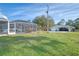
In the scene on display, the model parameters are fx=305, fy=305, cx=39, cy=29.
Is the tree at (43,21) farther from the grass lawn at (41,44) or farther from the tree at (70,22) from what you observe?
the tree at (70,22)

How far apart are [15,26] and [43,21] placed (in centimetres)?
33

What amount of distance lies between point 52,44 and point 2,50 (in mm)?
584

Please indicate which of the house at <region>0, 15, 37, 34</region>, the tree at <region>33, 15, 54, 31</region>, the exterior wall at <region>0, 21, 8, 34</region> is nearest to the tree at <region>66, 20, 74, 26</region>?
the tree at <region>33, 15, 54, 31</region>

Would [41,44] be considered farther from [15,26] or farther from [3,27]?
[3,27]

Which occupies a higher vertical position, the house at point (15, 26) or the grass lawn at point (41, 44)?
the house at point (15, 26)

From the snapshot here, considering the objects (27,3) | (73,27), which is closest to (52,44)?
(73,27)

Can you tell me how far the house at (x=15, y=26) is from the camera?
11.7 ft

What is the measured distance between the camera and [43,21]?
11.8 feet

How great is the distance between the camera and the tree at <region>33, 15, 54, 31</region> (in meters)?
3.56

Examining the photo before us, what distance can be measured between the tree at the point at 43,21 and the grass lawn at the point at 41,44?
0.08 meters

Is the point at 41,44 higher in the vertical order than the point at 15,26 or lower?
lower

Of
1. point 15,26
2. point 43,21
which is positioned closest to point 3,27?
point 15,26

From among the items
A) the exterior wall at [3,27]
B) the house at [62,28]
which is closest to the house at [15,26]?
the exterior wall at [3,27]

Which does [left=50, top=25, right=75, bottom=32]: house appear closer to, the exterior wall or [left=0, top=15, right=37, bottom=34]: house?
[left=0, top=15, right=37, bottom=34]: house
